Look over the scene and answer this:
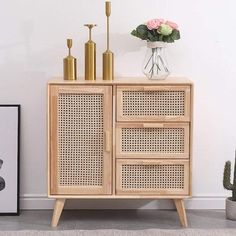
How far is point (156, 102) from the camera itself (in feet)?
11.2

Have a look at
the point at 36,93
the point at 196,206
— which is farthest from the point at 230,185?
the point at 36,93

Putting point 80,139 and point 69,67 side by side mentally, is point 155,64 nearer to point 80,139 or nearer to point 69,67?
point 69,67

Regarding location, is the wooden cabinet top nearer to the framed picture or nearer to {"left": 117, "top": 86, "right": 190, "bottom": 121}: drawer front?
{"left": 117, "top": 86, "right": 190, "bottom": 121}: drawer front

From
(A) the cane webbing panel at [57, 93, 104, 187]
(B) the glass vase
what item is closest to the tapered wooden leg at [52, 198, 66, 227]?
(A) the cane webbing panel at [57, 93, 104, 187]

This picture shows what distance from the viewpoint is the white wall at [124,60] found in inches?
146

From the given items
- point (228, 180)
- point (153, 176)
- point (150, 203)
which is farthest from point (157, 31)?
point (150, 203)

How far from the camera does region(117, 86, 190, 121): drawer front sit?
11.2ft

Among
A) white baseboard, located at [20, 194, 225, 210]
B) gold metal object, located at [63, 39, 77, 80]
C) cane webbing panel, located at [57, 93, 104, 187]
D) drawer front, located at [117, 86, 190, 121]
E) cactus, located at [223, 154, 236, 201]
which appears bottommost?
white baseboard, located at [20, 194, 225, 210]

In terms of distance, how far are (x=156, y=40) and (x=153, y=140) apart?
20.8 inches

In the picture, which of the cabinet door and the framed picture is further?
the framed picture

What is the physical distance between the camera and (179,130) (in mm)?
3434

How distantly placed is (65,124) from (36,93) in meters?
0.42

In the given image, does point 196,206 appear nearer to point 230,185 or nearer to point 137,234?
point 230,185

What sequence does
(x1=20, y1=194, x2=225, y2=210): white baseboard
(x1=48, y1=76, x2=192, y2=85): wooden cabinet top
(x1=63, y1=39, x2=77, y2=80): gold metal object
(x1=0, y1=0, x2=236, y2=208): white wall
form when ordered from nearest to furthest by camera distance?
(x1=48, y1=76, x2=192, y2=85): wooden cabinet top, (x1=63, y1=39, x2=77, y2=80): gold metal object, (x1=0, y1=0, x2=236, y2=208): white wall, (x1=20, y1=194, x2=225, y2=210): white baseboard
